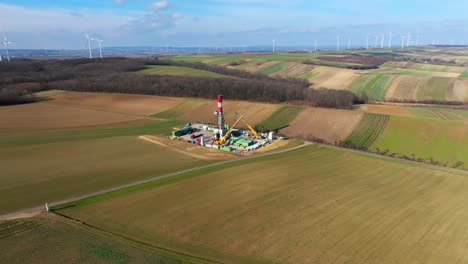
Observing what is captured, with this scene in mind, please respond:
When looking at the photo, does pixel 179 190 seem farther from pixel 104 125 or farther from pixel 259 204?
pixel 104 125

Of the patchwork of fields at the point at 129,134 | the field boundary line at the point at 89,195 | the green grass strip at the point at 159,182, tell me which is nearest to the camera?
the field boundary line at the point at 89,195

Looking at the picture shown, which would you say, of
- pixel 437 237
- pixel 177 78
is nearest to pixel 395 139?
pixel 437 237

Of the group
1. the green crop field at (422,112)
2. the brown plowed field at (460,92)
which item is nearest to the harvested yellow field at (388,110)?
the green crop field at (422,112)

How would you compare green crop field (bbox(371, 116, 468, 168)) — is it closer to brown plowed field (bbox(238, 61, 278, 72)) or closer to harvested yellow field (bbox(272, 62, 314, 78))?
harvested yellow field (bbox(272, 62, 314, 78))

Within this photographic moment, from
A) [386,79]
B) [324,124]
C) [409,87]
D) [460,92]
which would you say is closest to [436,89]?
[460,92]

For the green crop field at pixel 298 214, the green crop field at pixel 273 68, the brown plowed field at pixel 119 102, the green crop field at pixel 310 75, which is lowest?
the green crop field at pixel 298 214

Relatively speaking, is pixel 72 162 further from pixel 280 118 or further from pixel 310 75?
pixel 310 75

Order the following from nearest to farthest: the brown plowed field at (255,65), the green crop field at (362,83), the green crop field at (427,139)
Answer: the green crop field at (427,139), the green crop field at (362,83), the brown plowed field at (255,65)

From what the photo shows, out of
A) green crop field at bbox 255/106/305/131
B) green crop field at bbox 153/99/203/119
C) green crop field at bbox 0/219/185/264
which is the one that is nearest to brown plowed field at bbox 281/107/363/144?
green crop field at bbox 255/106/305/131

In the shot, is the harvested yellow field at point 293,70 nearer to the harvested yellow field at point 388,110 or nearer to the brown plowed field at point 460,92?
the brown plowed field at point 460,92

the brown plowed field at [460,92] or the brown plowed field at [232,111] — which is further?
the brown plowed field at [460,92]
